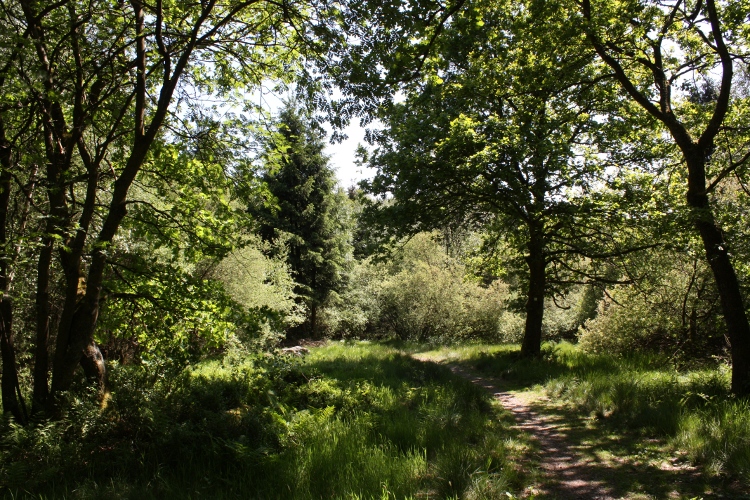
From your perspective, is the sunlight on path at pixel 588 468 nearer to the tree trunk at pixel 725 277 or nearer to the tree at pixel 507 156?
the tree trunk at pixel 725 277

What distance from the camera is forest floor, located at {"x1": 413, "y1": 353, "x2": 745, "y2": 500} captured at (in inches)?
170

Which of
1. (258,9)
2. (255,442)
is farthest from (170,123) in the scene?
(255,442)

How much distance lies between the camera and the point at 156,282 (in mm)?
6457

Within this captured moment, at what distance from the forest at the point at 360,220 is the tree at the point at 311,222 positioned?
12731 mm

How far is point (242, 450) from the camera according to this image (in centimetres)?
449

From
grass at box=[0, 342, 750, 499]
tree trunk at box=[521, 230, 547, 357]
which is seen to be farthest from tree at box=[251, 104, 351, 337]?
grass at box=[0, 342, 750, 499]

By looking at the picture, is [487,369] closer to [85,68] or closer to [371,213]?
[371,213]

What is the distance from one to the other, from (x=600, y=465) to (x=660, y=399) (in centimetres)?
243

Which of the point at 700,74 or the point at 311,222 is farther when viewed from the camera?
the point at 311,222

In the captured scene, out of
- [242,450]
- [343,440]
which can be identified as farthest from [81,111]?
[343,440]

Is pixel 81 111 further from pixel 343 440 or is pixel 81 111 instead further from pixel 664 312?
pixel 664 312

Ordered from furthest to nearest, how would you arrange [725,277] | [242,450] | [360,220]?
[360,220] < [725,277] < [242,450]

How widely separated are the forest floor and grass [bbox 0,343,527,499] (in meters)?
0.38

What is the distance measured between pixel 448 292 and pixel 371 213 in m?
14.4
